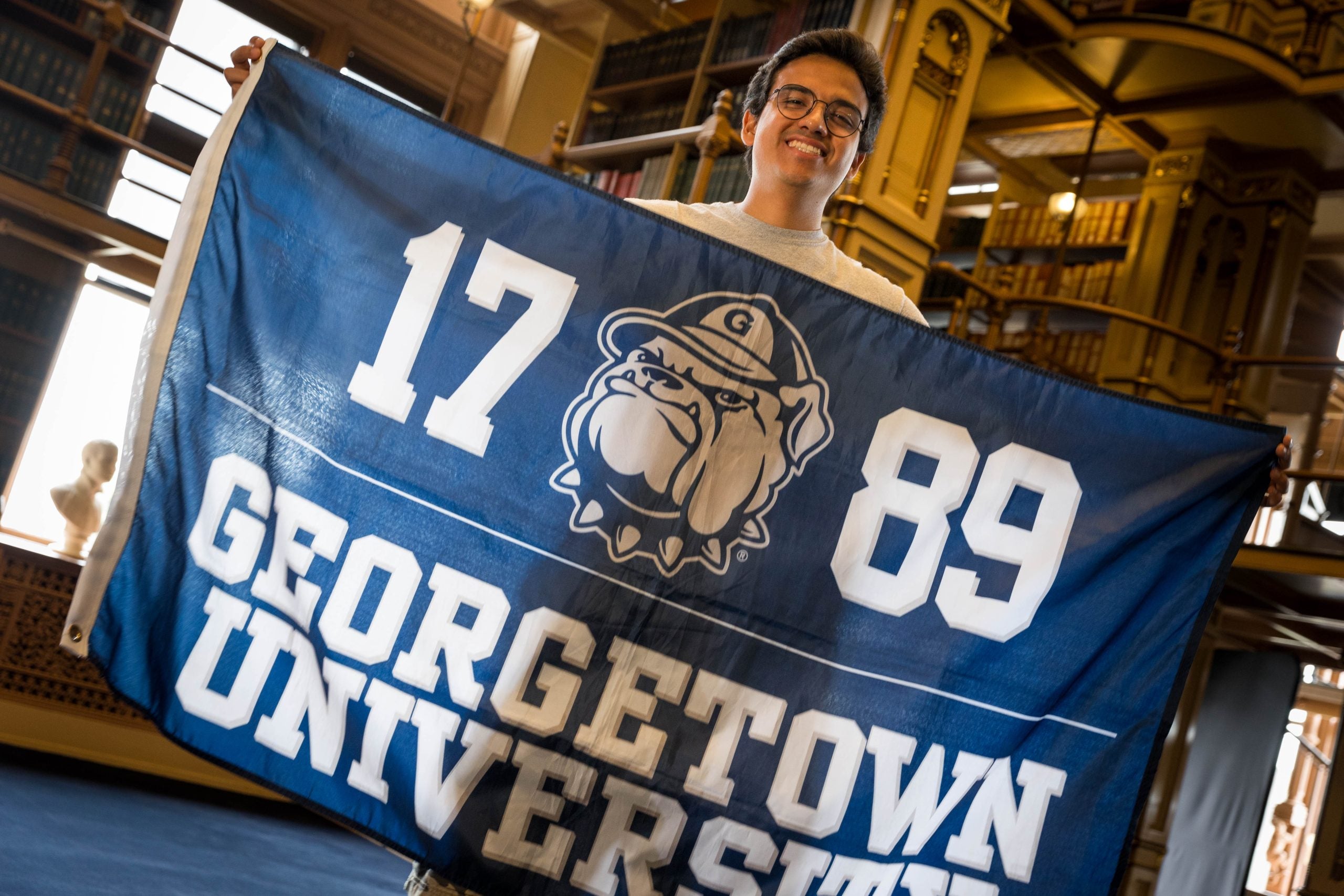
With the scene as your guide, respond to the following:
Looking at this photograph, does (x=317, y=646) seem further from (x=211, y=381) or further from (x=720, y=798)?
(x=720, y=798)

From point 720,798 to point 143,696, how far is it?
0.72m

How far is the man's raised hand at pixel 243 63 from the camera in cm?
154

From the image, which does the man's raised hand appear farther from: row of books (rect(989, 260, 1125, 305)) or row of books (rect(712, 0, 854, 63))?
row of books (rect(989, 260, 1125, 305))

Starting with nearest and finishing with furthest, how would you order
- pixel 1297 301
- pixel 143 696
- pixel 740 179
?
pixel 143 696 < pixel 740 179 < pixel 1297 301

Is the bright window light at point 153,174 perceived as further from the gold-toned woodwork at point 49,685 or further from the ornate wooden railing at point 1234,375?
the ornate wooden railing at point 1234,375

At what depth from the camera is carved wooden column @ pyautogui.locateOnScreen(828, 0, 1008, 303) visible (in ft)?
15.9

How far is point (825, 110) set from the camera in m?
1.56

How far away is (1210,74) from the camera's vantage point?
623 centimetres

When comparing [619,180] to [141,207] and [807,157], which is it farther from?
[807,157]

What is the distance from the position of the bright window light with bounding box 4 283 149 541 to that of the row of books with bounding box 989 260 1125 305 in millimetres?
5371

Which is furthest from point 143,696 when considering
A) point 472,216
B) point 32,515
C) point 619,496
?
point 32,515

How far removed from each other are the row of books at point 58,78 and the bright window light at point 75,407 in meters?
1.04

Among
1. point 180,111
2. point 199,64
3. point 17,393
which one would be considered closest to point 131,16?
point 199,64

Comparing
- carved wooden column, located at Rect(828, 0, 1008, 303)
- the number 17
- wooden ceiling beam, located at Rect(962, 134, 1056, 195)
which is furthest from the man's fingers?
wooden ceiling beam, located at Rect(962, 134, 1056, 195)
